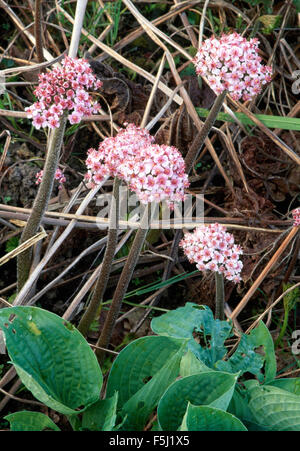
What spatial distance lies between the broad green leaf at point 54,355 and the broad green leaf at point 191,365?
0.86ft

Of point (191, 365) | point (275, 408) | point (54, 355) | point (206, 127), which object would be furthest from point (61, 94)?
point (275, 408)

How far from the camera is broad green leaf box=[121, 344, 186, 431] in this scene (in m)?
1.62

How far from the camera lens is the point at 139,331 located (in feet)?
7.51

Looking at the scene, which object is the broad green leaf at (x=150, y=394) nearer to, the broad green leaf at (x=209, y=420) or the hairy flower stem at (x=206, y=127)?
the broad green leaf at (x=209, y=420)

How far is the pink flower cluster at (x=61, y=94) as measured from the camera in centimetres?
168

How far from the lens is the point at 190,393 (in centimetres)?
159

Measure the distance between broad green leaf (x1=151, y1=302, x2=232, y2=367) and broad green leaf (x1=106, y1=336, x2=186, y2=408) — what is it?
0.42 feet

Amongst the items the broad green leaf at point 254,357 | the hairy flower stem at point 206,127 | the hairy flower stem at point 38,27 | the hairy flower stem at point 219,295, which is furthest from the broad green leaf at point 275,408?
the hairy flower stem at point 38,27

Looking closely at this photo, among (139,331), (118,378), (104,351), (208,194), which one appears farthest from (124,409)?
(208,194)

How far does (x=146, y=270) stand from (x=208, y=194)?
1.63ft

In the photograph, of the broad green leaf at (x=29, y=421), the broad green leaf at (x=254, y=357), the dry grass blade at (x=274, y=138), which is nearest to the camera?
the broad green leaf at (x=29, y=421)

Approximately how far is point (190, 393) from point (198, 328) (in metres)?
0.33

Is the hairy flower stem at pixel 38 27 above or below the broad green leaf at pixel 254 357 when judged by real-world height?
above

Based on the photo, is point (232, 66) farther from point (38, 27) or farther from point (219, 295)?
point (38, 27)
